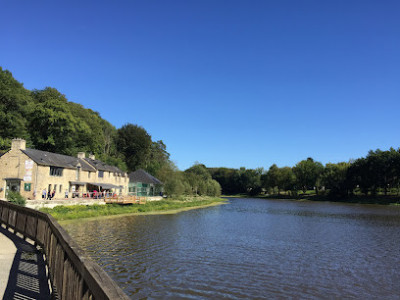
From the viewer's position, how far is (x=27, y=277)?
25.5 feet

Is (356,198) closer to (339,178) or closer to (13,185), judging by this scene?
(339,178)

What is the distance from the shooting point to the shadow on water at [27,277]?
21.9ft

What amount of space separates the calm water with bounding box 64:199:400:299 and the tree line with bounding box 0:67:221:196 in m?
33.5

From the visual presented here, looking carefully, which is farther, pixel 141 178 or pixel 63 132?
pixel 141 178

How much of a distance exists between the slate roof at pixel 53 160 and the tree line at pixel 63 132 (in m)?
6.80

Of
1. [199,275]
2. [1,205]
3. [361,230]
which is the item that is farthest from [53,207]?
[361,230]

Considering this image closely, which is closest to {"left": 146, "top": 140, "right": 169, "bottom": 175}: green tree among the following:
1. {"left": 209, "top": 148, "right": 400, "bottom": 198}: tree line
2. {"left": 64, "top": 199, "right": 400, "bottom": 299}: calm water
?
{"left": 209, "top": 148, "right": 400, "bottom": 198}: tree line

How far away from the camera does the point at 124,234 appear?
2517cm

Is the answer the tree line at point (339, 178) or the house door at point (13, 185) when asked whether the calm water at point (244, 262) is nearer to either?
the house door at point (13, 185)

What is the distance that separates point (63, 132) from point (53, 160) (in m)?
19.7

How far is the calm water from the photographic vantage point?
13.0 meters

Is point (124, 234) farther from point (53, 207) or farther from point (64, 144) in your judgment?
point (64, 144)

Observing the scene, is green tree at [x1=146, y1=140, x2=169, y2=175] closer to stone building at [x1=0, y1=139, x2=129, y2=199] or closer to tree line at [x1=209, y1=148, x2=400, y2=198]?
stone building at [x1=0, y1=139, x2=129, y2=199]

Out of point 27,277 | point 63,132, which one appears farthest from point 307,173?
point 27,277
